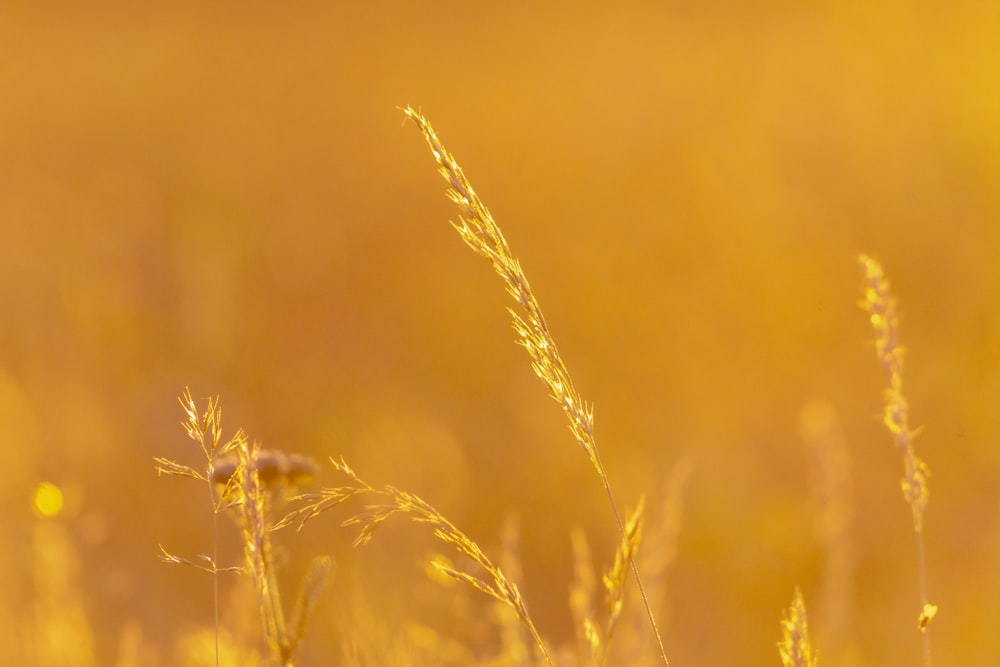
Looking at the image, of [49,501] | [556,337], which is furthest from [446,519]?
[556,337]

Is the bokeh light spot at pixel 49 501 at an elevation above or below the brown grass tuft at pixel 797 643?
below

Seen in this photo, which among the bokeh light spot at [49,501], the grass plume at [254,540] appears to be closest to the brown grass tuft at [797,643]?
the grass plume at [254,540]

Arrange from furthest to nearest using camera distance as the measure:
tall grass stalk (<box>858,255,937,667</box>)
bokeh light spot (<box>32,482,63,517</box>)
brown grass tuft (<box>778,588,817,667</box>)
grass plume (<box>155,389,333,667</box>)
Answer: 1. bokeh light spot (<box>32,482,63,517</box>)
2. tall grass stalk (<box>858,255,937,667</box>)
3. brown grass tuft (<box>778,588,817,667</box>)
4. grass plume (<box>155,389,333,667</box>)

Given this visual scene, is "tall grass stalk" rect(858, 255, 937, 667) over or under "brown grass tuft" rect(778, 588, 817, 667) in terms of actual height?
over

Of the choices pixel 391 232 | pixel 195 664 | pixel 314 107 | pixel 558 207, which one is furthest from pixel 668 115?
pixel 195 664

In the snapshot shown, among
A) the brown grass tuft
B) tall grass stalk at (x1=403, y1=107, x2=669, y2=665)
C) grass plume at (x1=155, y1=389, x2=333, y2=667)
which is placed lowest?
grass plume at (x1=155, y1=389, x2=333, y2=667)

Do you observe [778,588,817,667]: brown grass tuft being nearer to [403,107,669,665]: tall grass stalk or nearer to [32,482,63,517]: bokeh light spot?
[403,107,669,665]: tall grass stalk

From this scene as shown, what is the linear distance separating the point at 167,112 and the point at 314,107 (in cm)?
128

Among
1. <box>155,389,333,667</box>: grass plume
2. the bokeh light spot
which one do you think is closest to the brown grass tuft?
<box>155,389,333,667</box>: grass plume

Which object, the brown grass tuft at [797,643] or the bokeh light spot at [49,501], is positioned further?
the bokeh light spot at [49,501]

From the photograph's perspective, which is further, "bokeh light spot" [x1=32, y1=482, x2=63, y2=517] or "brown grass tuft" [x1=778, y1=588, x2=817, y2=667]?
"bokeh light spot" [x1=32, y1=482, x2=63, y2=517]

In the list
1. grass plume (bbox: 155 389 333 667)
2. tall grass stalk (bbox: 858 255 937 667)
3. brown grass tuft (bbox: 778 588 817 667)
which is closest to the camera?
grass plume (bbox: 155 389 333 667)

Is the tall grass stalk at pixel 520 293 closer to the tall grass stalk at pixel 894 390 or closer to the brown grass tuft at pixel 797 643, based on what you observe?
the brown grass tuft at pixel 797 643

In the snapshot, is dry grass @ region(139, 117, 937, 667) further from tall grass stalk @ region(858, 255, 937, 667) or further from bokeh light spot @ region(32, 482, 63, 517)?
bokeh light spot @ region(32, 482, 63, 517)
